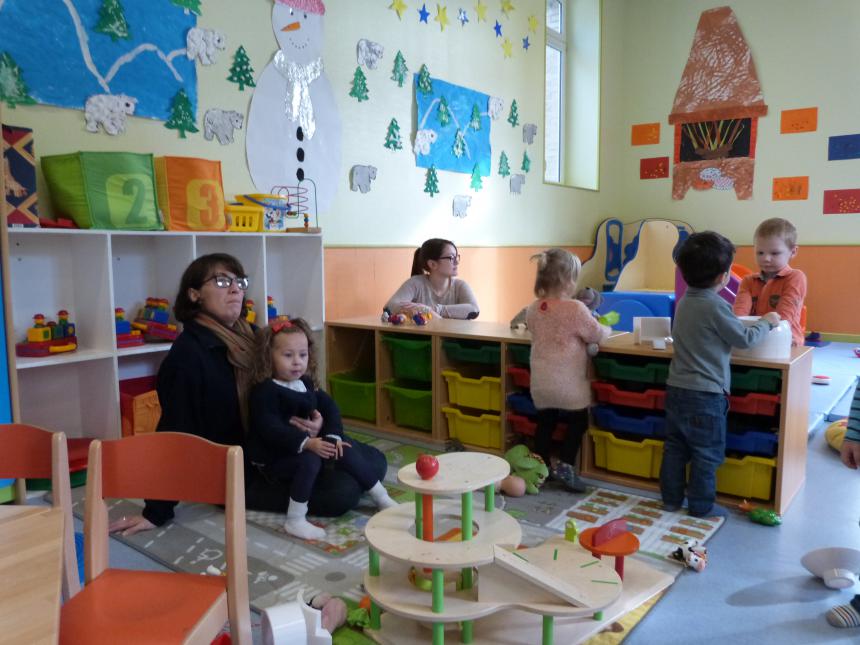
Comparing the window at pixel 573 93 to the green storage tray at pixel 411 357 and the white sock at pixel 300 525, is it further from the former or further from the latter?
the white sock at pixel 300 525

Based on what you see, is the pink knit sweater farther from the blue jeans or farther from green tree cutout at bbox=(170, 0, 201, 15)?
green tree cutout at bbox=(170, 0, 201, 15)

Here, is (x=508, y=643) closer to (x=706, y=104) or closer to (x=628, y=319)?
(x=628, y=319)

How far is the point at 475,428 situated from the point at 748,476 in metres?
1.25

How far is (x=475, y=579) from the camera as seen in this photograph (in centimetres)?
189

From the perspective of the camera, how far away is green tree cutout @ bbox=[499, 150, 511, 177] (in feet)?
19.0

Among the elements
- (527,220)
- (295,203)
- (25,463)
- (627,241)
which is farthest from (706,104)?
(25,463)

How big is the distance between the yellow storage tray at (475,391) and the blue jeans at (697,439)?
0.88 m

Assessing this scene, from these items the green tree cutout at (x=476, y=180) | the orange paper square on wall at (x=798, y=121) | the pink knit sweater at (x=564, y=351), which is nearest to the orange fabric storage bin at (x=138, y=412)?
the pink knit sweater at (x=564, y=351)

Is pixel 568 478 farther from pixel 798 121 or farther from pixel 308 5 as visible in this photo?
pixel 798 121

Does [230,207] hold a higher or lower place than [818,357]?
higher

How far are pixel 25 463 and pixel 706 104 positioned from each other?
7.41 meters

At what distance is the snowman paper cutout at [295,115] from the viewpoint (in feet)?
12.6

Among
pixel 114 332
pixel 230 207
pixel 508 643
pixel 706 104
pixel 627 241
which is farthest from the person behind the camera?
pixel 627 241

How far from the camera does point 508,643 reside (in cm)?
174
